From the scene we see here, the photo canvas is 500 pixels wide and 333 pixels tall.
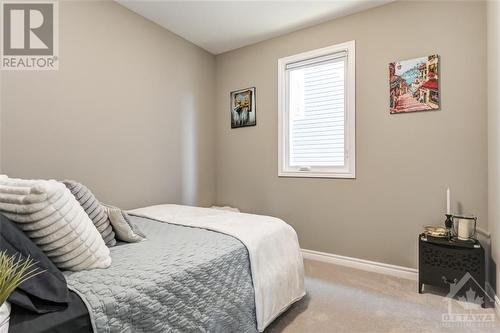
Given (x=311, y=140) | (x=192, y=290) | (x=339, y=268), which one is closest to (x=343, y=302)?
(x=339, y=268)

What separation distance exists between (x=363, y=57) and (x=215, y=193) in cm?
241

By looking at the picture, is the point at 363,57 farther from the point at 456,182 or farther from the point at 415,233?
the point at 415,233

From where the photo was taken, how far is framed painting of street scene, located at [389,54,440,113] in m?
2.22

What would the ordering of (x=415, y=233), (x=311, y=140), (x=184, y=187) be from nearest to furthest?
(x=415, y=233)
(x=311, y=140)
(x=184, y=187)

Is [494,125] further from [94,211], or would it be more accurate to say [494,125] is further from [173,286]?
[94,211]

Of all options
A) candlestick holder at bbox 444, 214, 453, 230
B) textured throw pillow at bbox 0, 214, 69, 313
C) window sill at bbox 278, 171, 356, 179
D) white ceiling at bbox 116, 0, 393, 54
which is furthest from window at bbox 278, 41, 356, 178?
textured throw pillow at bbox 0, 214, 69, 313

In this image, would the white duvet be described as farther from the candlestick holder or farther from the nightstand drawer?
the candlestick holder

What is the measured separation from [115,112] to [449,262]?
3.07 meters

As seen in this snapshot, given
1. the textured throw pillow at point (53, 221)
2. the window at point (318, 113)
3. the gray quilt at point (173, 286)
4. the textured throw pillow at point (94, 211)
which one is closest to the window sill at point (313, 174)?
the window at point (318, 113)

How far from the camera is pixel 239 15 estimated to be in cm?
266

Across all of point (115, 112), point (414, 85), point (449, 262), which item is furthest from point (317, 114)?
point (115, 112)

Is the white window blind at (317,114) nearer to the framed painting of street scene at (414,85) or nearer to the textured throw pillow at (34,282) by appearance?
the framed painting of street scene at (414,85)

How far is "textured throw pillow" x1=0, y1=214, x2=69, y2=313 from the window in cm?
241

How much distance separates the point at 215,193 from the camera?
3.61m
